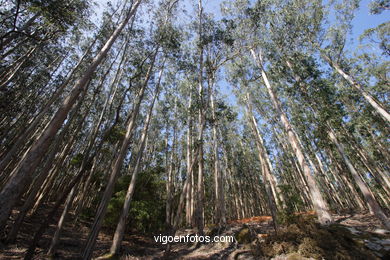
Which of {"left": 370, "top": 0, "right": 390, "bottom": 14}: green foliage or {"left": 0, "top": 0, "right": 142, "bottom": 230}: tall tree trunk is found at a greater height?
{"left": 370, "top": 0, "right": 390, "bottom": 14}: green foliage

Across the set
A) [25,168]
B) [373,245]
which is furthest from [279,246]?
[25,168]

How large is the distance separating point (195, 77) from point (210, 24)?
3773mm

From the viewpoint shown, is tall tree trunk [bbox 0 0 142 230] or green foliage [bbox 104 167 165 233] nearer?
tall tree trunk [bbox 0 0 142 230]

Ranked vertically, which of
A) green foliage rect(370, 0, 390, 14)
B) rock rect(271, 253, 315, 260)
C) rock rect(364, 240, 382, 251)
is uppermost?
green foliage rect(370, 0, 390, 14)

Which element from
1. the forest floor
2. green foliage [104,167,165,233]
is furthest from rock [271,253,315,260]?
green foliage [104,167,165,233]

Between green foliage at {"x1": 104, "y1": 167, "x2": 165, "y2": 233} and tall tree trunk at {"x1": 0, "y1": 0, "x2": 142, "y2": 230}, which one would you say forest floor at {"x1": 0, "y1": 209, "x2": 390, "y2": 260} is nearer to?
green foliage at {"x1": 104, "y1": 167, "x2": 165, "y2": 233}

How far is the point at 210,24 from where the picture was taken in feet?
40.0

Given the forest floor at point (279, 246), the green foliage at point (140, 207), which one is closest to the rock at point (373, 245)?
the forest floor at point (279, 246)

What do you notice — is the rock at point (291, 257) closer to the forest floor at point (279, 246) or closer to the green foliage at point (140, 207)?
the forest floor at point (279, 246)

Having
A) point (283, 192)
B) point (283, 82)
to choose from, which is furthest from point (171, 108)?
point (283, 192)

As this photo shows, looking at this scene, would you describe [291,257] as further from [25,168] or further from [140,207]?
[25,168]

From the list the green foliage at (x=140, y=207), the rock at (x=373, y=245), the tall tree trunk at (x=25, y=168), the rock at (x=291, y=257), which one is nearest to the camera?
the tall tree trunk at (x=25, y=168)

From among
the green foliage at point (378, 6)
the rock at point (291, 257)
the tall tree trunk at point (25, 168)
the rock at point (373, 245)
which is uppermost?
the green foliage at point (378, 6)

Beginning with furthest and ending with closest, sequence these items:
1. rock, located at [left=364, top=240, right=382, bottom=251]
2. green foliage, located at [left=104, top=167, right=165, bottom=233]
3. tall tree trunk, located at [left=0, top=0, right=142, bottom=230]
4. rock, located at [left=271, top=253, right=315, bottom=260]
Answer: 1. green foliage, located at [left=104, top=167, right=165, bottom=233]
2. rock, located at [left=271, top=253, right=315, bottom=260]
3. rock, located at [left=364, top=240, right=382, bottom=251]
4. tall tree trunk, located at [left=0, top=0, right=142, bottom=230]
